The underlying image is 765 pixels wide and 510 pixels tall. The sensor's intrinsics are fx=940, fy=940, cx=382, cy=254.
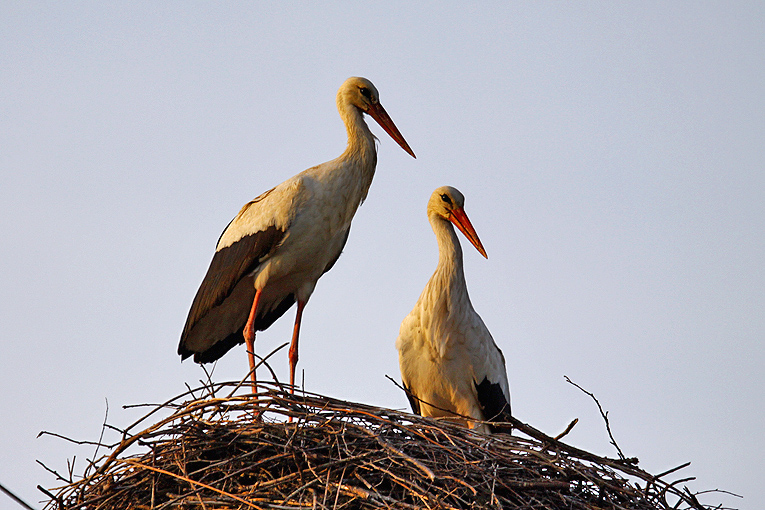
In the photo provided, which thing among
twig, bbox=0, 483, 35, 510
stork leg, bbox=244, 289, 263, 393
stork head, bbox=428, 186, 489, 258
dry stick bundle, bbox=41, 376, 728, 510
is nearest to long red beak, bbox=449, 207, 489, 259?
stork head, bbox=428, 186, 489, 258

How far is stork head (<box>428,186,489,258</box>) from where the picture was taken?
18.7 ft

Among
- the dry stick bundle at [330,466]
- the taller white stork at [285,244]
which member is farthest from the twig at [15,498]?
the taller white stork at [285,244]

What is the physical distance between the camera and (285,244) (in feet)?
16.9

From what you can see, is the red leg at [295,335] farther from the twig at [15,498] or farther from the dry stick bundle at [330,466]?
the twig at [15,498]

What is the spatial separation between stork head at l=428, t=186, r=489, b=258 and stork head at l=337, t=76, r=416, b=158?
1.09 feet

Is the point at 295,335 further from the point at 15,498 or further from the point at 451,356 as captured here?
the point at 15,498

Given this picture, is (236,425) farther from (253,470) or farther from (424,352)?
(424,352)

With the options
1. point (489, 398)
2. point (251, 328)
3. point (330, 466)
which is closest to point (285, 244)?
point (251, 328)

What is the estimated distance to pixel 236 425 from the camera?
3523 mm

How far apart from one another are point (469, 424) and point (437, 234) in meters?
1.18

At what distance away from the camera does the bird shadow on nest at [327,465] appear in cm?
325

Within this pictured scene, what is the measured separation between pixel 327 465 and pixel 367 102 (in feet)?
9.46

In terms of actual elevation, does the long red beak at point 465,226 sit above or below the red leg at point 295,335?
above

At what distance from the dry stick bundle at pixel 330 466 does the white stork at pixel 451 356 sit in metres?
1.60
